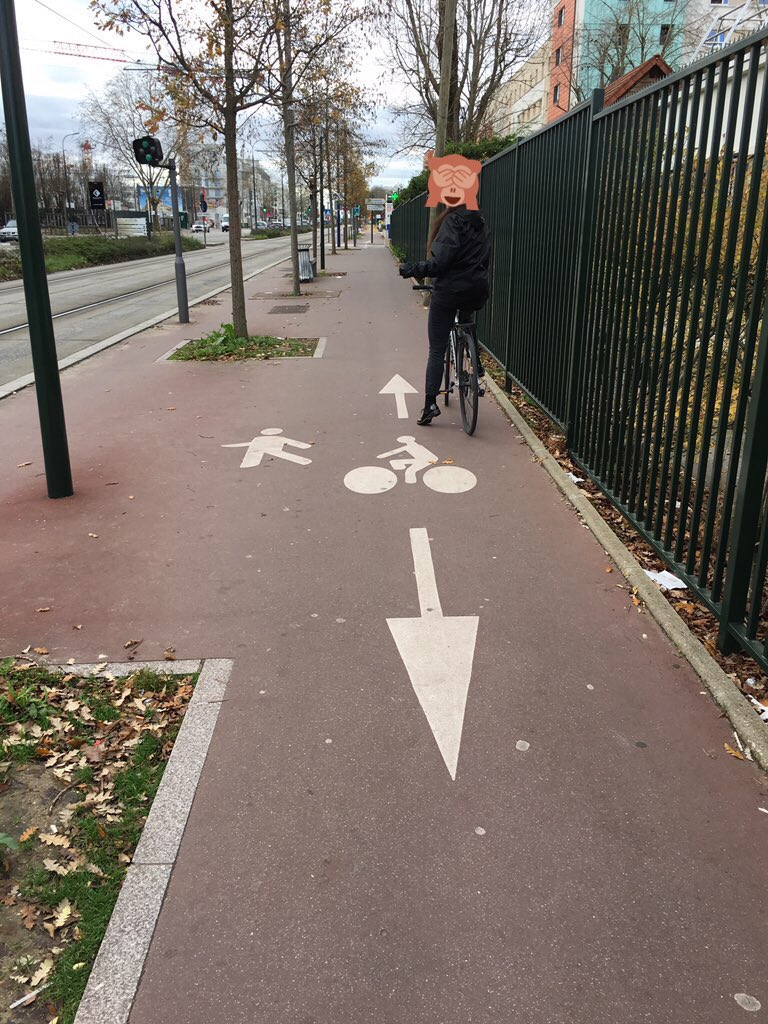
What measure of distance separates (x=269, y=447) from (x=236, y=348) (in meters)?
5.12

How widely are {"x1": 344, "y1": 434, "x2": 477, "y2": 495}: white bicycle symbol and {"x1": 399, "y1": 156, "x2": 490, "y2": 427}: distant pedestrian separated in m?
1.06

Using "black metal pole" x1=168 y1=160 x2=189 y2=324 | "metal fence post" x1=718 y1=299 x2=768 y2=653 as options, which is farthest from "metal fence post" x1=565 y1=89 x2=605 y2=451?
"black metal pole" x1=168 y1=160 x2=189 y2=324

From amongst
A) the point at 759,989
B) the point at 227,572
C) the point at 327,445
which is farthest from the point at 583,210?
the point at 759,989

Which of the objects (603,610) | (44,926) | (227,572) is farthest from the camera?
(227,572)

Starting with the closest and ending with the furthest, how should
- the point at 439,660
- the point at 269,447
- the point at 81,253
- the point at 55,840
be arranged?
the point at 55,840 < the point at 439,660 < the point at 269,447 < the point at 81,253

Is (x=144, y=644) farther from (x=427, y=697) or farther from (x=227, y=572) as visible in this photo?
(x=427, y=697)

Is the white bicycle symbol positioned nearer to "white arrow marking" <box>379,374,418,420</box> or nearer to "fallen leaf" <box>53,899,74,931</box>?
"white arrow marking" <box>379,374,418,420</box>

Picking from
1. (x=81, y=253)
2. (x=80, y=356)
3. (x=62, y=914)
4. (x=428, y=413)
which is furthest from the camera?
(x=81, y=253)

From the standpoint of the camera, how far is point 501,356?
391 inches

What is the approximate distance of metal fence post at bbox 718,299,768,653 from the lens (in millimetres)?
3227

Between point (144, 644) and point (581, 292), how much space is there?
408cm

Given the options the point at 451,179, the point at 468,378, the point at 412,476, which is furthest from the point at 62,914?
the point at 451,179

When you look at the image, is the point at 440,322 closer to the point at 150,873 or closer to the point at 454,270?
the point at 454,270

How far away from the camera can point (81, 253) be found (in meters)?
43.3
